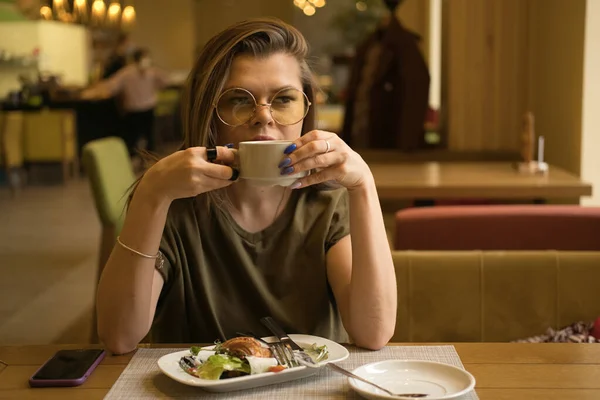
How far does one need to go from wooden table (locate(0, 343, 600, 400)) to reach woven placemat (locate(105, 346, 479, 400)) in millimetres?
23

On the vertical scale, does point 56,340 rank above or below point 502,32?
below

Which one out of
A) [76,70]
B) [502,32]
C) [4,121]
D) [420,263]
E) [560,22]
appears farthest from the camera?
[76,70]

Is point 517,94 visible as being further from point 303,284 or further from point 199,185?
point 199,185

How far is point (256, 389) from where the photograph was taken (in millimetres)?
1152

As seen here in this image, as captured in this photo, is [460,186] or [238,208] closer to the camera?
[238,208]

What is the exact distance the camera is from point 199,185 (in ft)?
4.14

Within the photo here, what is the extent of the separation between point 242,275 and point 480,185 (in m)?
1.55

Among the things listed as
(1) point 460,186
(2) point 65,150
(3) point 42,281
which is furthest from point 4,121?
(1) point 460,186

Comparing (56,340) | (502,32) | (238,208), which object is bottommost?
(56,340)

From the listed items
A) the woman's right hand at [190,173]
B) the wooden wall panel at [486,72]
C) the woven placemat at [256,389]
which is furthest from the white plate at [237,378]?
the wooden wall panel at [486,72]

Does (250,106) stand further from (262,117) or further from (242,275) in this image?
(242,275)

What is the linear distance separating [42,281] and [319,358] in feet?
13.2

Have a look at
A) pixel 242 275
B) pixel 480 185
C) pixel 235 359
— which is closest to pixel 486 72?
pixel 480 185

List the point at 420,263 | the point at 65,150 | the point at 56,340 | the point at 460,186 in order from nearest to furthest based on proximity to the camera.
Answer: the point at 420,263 → the point at 460,186 → the point at 56,340 → the point at 65,150
